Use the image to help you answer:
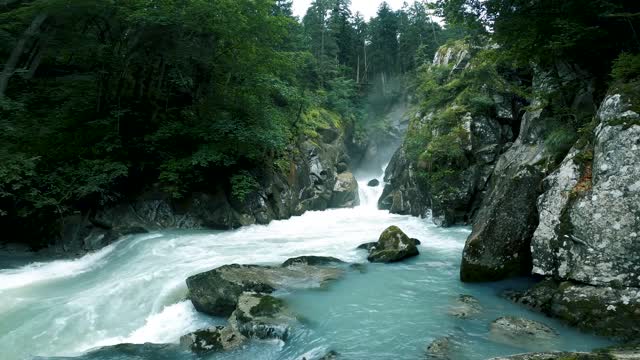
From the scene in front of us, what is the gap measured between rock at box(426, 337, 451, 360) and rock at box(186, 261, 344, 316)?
156 inches

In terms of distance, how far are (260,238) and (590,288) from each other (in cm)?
1182

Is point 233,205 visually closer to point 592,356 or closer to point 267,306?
point 267,306

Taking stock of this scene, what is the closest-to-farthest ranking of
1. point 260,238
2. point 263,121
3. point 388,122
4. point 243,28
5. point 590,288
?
point 590,288 → point 260,238 → point 243,28 → point 263,121 → point 388,122

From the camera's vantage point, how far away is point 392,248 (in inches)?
506

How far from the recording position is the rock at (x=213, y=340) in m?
7.12

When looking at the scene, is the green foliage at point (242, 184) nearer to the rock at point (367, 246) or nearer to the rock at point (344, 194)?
the rock at point (367, 246)

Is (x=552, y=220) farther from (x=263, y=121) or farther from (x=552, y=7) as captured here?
(x=263, y=121)

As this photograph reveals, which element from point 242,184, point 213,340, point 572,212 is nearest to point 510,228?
point 572,212

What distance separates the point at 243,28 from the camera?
707 inches

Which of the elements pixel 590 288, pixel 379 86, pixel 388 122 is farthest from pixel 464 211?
pixel 379 86

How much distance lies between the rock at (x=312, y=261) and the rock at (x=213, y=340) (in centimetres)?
424

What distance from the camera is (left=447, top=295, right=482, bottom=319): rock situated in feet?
26.5

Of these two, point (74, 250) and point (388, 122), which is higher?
point (388, 122)

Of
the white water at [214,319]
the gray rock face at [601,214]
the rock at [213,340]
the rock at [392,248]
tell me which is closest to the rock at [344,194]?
the white water at [214,319]
